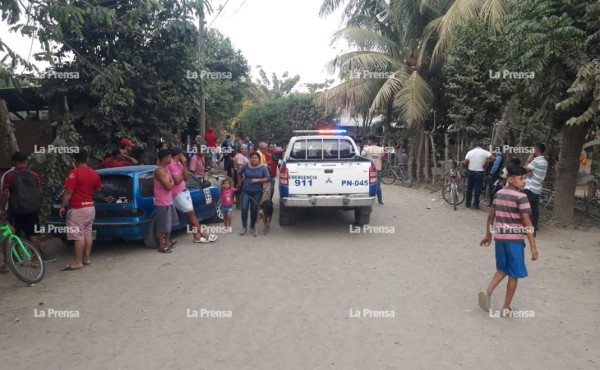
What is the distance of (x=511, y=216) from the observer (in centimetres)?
495

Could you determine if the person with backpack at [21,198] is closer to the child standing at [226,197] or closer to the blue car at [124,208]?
the blue car at [124,208]

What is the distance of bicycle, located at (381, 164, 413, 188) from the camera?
57.6 ft

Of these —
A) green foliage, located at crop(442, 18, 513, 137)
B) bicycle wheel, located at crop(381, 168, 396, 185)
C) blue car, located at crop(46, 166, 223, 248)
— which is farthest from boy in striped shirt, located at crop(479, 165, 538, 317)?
bicycle wheel, located at crop(381, 168, 396, 185)

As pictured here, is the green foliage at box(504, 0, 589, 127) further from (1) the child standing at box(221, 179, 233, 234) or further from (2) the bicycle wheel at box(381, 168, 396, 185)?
(2) the bicycle wheel at box(381, 168, 396, 185)

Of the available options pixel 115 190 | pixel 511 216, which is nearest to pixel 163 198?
pixel 115 190

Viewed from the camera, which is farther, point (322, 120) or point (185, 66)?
point (322, 120)

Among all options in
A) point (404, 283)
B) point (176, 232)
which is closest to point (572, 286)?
point (404, 283)

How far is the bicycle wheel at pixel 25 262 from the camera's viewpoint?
19.4 feet

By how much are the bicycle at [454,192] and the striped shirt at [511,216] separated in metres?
6.97

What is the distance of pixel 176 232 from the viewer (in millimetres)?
9266

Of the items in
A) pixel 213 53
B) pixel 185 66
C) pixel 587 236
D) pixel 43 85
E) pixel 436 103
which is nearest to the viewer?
pixel 587 236

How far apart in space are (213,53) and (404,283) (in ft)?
61.4

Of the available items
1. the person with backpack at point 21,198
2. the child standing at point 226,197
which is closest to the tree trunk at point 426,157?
the child standing at point 226,197

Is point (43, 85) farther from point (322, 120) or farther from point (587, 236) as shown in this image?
point (322, 120)
